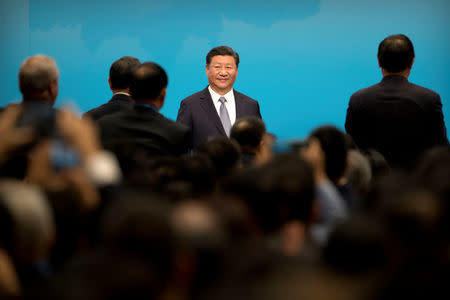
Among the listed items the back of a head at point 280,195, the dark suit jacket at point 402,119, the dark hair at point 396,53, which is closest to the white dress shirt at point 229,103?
the dark suit jacket at point 402,119

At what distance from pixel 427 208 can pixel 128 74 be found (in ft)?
7.91

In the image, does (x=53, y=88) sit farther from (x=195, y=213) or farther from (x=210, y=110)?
(x=210, y=110)

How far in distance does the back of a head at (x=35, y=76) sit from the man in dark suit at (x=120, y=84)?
985 millimetres

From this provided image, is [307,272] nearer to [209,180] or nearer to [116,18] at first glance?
[209,180]

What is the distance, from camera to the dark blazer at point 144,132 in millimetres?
2672

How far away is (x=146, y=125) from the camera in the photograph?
2740mm

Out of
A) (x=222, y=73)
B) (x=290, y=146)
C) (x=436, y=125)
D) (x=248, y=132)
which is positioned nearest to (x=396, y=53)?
(x=436, y=125)

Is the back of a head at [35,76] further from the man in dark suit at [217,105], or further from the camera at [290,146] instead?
the man in dark suit at [217,105]

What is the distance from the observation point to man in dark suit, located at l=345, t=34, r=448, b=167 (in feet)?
10.8

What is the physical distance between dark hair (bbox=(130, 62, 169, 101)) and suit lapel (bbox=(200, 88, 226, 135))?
4.23 feet

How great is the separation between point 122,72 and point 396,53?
1.55 meters

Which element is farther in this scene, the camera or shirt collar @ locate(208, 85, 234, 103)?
shirt collar @ locate(208, 85, 234, 103)

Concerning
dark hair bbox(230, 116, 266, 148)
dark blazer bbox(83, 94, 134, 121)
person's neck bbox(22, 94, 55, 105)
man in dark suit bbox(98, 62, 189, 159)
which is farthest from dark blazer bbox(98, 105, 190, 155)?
dark blazer bbox(83, 94, 134, 121)

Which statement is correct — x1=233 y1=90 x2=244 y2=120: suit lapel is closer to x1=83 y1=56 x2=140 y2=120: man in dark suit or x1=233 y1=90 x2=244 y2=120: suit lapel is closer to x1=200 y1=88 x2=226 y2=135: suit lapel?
x1=200 y1=88 x2=226 y2=135: suit lapel
